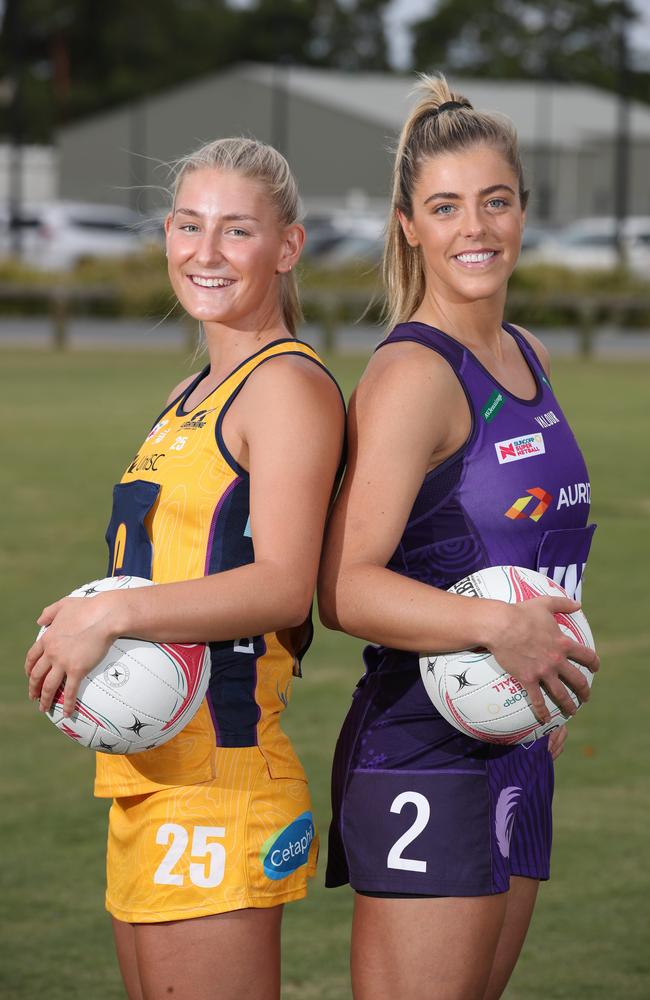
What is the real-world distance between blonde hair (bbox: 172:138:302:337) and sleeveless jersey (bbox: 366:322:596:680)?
13.5 inches

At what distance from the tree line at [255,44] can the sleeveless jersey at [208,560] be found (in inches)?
3242

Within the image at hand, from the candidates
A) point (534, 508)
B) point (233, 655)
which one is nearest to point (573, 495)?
point (534, 508)

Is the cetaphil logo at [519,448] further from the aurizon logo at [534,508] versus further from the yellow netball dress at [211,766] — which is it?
the yellow netball dress at [211,766]

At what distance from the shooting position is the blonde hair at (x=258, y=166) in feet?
10.3

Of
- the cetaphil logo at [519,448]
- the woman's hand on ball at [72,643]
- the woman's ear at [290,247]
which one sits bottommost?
the woman's hand on ball at [72,643]

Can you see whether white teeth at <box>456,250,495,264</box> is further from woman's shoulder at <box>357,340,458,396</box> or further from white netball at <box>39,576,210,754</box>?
white netball at <box>39,576,210,754</box>

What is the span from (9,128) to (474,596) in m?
95.1

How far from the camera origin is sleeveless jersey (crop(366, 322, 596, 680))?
9.77 feet

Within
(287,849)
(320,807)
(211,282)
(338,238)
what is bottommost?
(338,238)

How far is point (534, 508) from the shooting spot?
3.02m

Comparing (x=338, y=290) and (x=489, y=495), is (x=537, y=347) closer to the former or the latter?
(x=489, y=495)

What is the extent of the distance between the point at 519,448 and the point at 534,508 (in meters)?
0.12

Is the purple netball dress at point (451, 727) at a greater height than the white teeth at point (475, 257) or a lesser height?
lesser

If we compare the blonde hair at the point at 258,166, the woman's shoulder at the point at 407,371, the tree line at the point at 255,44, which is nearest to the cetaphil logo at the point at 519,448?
the woman's shoulder at the point at 407,371
